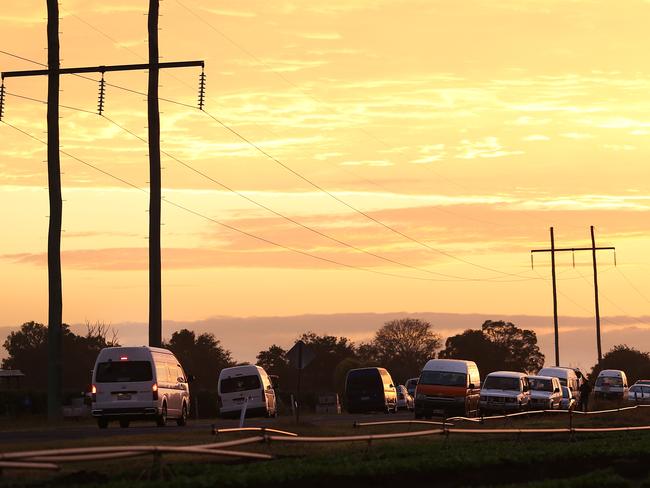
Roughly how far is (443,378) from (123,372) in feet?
59.8

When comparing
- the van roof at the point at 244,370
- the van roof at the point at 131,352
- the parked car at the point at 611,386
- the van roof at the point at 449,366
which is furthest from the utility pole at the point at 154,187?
the parked car at the point at 611,386

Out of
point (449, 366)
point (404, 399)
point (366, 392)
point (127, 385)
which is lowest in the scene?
point (404, 399)

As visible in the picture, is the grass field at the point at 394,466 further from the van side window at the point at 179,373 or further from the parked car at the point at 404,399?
the parked car at the point at 404,399

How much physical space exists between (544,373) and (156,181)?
2631cm

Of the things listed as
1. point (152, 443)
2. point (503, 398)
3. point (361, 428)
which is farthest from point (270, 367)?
point (152, 443)

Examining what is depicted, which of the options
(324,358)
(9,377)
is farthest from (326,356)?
(9,377)

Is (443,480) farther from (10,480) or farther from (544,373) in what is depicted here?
(544,373)

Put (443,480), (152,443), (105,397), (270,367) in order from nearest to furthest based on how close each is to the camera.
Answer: (443,480) → (152,443) → (105,397) → (270,367)

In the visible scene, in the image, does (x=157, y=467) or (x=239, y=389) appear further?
(x=239, y=389)

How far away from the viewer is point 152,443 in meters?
29.6

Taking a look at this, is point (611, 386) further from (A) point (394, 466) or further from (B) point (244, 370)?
(A) point (394, 466)

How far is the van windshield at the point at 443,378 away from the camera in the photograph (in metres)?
55.2

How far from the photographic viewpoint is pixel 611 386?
86938 mm

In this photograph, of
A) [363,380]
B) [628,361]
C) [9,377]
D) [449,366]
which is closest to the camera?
[449,366]
